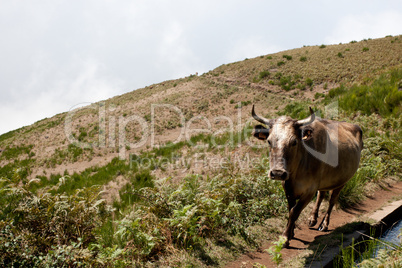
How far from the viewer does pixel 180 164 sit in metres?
18.9

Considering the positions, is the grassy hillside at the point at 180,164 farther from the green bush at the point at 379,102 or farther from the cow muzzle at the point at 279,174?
the cow muzzle at the point at 279,174

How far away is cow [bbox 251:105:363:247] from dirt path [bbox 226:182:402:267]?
0.56 ft

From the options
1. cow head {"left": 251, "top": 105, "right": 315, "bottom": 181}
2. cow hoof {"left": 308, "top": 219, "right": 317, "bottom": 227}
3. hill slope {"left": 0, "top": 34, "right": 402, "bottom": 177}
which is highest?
hill slope {"left": 0, "top": 34, "right": 402, "bottom": 177}

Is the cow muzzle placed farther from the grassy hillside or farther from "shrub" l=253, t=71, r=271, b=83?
"shrub" l=253, t=71, r=271, b=83

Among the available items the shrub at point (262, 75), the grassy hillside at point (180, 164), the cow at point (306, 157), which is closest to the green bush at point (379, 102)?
the grassy hillside at point (180, 164)

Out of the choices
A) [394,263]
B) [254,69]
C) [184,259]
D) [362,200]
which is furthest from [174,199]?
[254,69]

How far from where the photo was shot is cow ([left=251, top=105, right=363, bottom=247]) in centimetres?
427

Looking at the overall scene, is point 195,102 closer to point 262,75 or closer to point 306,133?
point 262,75

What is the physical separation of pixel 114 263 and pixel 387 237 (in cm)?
440

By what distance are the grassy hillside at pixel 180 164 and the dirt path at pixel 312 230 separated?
240 millimetres

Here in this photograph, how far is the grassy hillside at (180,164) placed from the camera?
14.0 ft

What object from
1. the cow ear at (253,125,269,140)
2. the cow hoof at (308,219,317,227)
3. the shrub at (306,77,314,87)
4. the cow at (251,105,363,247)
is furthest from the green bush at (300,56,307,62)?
the cow ear at (253,125,269,140)

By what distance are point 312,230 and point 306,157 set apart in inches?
68.0

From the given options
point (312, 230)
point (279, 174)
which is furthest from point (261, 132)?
point (312, 230)
